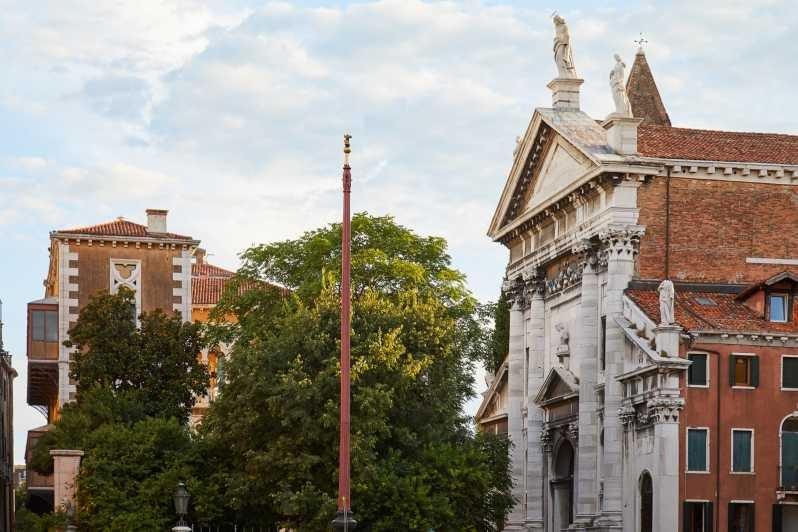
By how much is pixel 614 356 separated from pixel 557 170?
860 cm

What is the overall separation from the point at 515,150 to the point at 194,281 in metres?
30.2

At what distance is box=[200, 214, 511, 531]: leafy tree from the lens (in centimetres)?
5328

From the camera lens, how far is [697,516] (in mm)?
53031

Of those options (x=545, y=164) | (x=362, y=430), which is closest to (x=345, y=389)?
(x=362, y=430)

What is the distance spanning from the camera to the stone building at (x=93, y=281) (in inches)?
3123

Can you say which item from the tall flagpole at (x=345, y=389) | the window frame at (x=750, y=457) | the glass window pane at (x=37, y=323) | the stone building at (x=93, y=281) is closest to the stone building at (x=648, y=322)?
the window frame at (x=750, y=457)

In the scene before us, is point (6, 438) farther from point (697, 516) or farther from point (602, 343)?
point (697, 516)

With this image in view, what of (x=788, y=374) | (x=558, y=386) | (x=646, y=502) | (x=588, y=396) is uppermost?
(x=788, y=374)

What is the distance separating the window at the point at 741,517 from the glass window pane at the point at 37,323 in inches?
1437

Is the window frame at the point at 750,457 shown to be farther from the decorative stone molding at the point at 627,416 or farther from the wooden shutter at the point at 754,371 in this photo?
the decorative stone molding at the point at 627,416

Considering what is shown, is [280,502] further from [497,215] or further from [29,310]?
[29,310]

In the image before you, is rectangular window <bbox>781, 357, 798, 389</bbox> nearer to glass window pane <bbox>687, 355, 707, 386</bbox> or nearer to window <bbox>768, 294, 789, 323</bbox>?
window <bbox>768, 294, 789, 323</bbox>

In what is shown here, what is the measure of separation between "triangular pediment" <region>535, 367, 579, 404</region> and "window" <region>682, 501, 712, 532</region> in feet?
26.9

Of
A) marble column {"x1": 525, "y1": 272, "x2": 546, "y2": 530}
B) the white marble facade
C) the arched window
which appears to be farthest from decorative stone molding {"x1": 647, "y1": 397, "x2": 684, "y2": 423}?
marble column {"x1": 525, "y1": 272, "x2": 546, "y2": 530}
